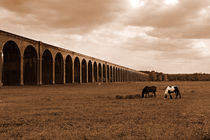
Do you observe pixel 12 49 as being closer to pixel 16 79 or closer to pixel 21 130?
pixel 16 79

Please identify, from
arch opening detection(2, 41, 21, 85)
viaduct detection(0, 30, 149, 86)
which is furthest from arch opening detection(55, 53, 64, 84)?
arch opening detection(2, 41, 21, 85)

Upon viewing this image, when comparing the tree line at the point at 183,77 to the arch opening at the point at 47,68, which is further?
the tree line at the point at 183,77

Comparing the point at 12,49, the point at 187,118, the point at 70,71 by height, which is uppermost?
the point at 12,49

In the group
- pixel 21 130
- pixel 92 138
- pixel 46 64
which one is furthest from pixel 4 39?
pixel 92 138

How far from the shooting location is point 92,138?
14.2 feet

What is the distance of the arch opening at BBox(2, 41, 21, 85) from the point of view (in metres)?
26.1

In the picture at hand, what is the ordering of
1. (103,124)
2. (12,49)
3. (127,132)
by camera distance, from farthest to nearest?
(12,49), (103,124), (127,132)

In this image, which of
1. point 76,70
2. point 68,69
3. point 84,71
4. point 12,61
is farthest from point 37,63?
point 84,71

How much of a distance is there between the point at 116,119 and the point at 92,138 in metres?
2.02

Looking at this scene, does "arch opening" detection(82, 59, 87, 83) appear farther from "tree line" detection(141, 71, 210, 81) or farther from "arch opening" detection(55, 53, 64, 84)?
"tree line" detection(141, 71, 210, 81)

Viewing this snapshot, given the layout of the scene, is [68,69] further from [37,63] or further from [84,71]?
[37,63]

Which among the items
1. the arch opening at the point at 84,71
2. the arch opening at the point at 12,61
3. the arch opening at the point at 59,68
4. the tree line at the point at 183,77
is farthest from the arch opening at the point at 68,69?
the tree line at the point at 183,77

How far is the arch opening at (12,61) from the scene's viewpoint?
1026 inches

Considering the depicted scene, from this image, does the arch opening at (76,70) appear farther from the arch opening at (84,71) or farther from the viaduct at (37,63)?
the arch opening at (84,71)
